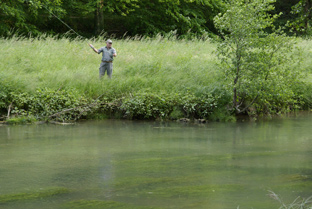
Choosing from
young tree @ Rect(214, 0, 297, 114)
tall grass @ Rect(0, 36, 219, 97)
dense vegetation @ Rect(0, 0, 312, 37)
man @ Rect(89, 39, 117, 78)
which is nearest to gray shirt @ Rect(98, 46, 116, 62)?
man @ Rect(89, 39, 117, 78)

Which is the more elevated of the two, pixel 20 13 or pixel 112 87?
pixel 20 13

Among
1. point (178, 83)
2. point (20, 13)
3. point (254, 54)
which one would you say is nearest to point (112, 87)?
point (178, 83)

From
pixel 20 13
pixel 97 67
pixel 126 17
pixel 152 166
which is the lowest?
pixel 152 166

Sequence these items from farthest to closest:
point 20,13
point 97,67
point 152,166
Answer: point 20,13 < point 97,67 < point 152,166

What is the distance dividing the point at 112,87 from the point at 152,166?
302 inches

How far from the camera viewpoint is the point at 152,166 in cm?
812

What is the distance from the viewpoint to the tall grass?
1545cm

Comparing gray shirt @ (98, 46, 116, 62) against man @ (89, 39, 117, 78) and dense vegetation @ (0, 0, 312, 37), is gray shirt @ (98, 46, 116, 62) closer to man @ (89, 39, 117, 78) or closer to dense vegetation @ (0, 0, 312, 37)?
man @ (89, 39, 117, 78)

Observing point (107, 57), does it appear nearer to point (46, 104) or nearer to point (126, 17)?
point (46, 104)

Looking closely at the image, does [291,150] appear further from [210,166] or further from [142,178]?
[142,178]

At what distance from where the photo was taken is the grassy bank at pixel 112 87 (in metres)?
14.3

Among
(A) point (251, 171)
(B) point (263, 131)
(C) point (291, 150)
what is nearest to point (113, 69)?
(B) point (263, 131)

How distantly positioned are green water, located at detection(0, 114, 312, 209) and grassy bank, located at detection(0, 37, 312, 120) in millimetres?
1469

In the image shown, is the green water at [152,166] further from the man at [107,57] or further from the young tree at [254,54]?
the man at [107,57]
